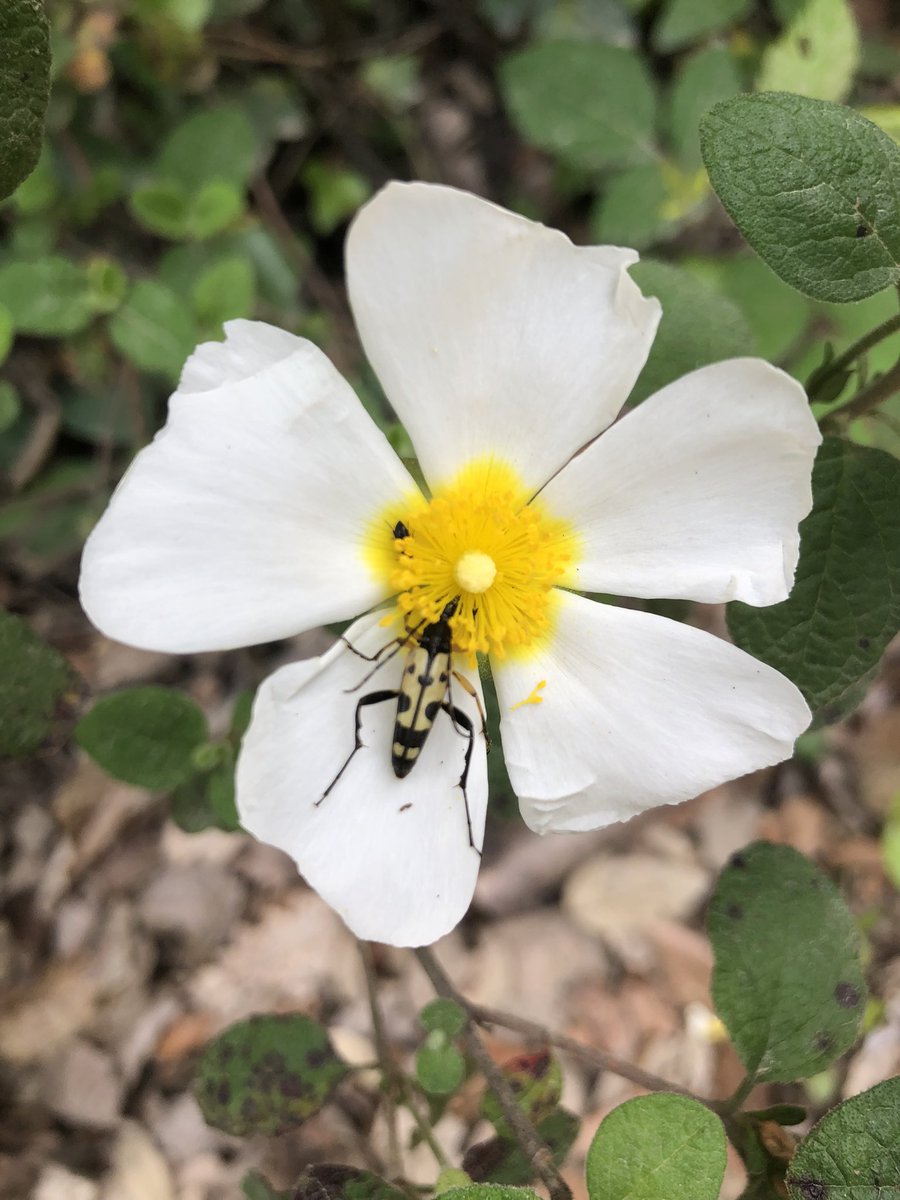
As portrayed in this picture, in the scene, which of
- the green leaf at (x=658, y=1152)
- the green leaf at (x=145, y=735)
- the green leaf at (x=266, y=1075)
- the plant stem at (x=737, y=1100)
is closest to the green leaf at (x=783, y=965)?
the plant stem at (x=737, y=1100)

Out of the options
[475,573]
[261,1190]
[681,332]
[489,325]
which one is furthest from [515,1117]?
[681,332]

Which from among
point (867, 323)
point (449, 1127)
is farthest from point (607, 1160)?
point (867, 323)

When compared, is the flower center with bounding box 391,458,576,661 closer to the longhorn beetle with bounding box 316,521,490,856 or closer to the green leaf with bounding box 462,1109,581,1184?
the longhorn beetle with bounding box 316,521,490,856

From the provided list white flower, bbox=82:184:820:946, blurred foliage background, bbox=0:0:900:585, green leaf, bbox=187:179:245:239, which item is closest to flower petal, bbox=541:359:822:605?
white flower, bbox=82:184:820:946

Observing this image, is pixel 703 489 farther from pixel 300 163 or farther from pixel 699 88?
pixel 300 163

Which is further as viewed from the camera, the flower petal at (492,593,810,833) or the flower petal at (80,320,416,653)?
the flower petal at (492,593,810,833)

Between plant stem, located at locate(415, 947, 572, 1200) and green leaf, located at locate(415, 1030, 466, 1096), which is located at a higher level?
plant stem, located at locate(415, 947, 572, 1200)
